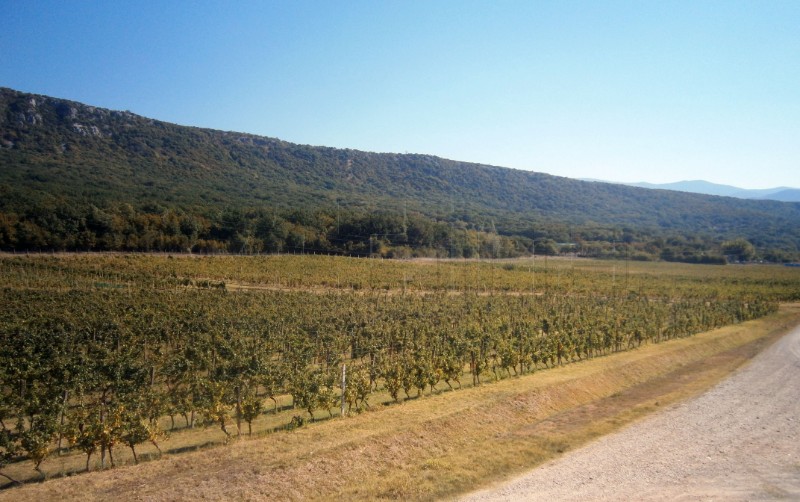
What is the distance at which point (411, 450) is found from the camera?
1499 cm

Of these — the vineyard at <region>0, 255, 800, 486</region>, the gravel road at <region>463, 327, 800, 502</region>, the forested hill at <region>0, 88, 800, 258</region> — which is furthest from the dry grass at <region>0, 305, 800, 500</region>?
the forested hill at <region>0, 88, 800, 258</region>

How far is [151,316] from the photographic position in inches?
1241

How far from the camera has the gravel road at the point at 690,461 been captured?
12.6 m

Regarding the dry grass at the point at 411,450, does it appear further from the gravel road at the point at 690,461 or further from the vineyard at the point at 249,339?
the vineyard at the point at 249,339

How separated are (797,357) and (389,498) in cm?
3106

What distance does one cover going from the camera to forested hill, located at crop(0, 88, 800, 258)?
8956cm

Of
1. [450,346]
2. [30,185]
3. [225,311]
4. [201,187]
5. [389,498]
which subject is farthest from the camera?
[201,187]

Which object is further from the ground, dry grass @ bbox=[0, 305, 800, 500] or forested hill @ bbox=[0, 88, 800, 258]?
forested hill @ bbox=[0, 88, 800, 258]

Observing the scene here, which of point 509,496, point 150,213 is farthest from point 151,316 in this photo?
point 150,213

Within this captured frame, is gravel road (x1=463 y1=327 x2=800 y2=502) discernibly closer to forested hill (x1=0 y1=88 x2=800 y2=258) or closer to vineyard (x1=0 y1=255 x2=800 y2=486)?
vineyard (x1=0 y1=255 x2=800 y2=486)

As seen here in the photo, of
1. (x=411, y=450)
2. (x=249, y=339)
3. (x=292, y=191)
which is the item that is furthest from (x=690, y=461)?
(x=292, y=191)

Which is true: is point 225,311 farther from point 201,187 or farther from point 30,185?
point 201,187

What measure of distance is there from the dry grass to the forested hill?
69539mm

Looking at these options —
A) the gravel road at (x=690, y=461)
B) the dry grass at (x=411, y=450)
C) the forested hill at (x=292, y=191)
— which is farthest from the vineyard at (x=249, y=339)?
the forested hill at (x=292, y=191)
